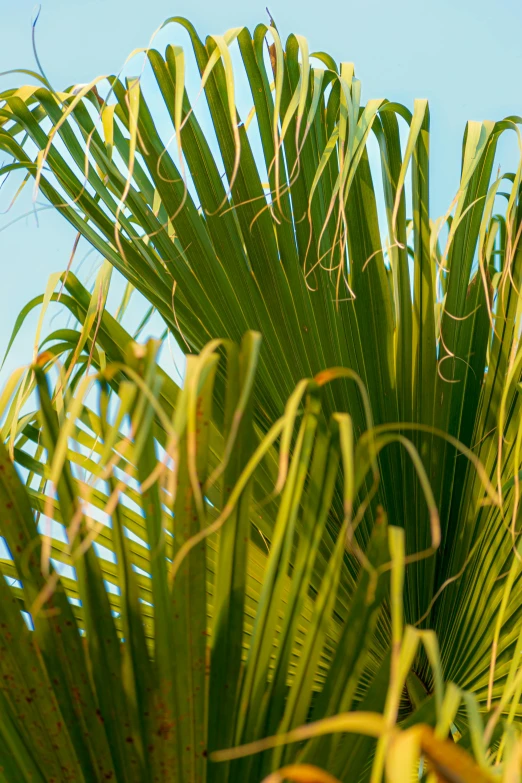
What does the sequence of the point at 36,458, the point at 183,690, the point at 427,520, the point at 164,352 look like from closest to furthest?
the point at 183,690 < the point at 427,520 < the point at 36,458 < the point at 164,352

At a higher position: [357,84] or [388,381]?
[357,84]

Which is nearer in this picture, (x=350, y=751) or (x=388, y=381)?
(x=350, y=751)

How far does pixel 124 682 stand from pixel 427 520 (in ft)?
1.48

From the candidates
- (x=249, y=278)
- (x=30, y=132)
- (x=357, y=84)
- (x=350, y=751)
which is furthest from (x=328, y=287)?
(x=350, y=751)

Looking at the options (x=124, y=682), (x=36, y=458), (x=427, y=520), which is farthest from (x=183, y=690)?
(x=36, y=458)

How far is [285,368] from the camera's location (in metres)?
0.85

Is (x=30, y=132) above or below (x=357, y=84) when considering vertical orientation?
below

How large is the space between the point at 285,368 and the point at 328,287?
0.10 m

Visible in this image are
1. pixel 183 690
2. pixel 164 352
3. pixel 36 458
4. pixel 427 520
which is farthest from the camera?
pixel 164 352

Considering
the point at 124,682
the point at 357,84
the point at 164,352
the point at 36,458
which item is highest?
the point at 357,84

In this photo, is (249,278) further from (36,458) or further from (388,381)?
(36,458)

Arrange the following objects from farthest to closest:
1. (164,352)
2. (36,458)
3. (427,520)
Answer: (164,352) → (36,458) → (427,520)

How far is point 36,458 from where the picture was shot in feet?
3.05

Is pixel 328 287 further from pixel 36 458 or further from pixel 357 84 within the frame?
pixel 36 458
